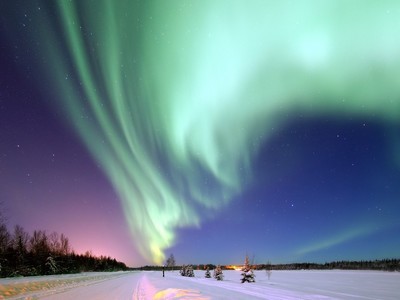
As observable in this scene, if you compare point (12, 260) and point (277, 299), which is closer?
point (277, 299)

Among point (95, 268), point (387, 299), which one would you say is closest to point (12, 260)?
point (387, 299)

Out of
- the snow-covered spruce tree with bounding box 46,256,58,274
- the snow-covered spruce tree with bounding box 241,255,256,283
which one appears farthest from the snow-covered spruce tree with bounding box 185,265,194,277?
the snow-covered spruce tree with bounding box 241,255,256,283

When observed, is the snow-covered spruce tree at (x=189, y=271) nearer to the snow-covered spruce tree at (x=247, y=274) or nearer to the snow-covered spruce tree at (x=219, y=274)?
the snow-covered spruce tree at (x=219, y=274)

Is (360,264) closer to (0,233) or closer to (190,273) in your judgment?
(190,273)

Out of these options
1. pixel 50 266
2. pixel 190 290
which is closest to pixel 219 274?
pixel 190 290

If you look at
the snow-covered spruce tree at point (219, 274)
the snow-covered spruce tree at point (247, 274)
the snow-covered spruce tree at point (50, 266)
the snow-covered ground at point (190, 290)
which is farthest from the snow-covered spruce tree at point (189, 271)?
the snow-covered ground at point (190, 290)

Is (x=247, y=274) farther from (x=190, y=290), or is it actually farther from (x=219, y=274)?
(x=190, y=290)

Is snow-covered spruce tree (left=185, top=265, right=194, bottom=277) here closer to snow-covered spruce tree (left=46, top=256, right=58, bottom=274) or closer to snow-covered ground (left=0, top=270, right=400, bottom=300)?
snow-covered spruce tree (left=46, top=256, right=58, bottom=274)

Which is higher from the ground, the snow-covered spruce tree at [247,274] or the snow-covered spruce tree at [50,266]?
the snow-covered spruce tree at [50,266]

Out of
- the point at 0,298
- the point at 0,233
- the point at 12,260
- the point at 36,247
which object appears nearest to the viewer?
the point at 0,298

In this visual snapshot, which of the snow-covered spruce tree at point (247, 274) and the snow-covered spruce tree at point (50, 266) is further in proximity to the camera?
the snow-covered spruce tree at point (50, 266)

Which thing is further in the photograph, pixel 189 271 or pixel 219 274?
pixel 189 271

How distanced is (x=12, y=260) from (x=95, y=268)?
86.3 m

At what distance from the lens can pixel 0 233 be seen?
2630 inches
